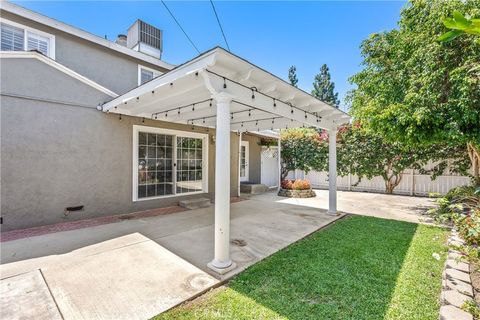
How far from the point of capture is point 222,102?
3.78 m

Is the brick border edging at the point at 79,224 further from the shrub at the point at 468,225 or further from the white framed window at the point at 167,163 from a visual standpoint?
the shrub at the point at 468,225

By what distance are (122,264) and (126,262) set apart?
8cm

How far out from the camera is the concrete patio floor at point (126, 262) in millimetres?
2787

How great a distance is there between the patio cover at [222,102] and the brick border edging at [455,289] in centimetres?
274

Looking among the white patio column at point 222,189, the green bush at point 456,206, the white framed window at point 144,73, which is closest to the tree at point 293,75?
the white framed window at point 144,73

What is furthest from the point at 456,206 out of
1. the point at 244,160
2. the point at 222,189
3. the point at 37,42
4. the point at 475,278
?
the point at 37,42

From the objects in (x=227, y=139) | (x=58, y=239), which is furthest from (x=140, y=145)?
(x=227, y=139)

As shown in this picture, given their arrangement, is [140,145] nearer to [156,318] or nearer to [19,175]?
[19,175]

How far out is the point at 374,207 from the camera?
8516mm

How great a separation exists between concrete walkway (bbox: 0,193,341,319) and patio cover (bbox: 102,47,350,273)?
2.33 ft

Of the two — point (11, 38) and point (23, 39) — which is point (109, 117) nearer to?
point (23, 39)

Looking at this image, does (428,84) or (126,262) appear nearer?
(126,262)

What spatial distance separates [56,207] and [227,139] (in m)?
5.01

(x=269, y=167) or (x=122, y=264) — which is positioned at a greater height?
(x=269, y=167)
